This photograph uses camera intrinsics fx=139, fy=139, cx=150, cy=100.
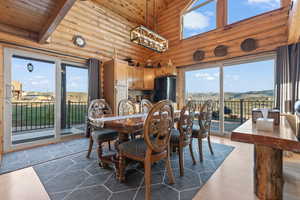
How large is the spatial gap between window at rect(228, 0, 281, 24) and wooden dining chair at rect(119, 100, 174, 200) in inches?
150

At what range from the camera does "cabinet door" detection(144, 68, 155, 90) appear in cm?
502

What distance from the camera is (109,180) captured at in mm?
1846

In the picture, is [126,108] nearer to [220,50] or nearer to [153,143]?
[153,143]

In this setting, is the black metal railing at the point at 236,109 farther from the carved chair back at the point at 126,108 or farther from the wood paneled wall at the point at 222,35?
the carved chair back at the point at 126,108

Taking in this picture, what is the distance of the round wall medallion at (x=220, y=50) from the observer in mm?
3862

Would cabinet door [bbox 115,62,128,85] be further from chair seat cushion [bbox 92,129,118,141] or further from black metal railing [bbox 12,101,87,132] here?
chair seat cushion [bbox 92,129,118,141]

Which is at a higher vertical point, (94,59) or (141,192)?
(94,59)

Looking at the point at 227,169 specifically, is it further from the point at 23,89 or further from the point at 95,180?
the point at 23,89

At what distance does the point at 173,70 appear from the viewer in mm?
4770

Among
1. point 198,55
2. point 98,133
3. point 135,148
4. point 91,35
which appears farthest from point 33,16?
point 198,55

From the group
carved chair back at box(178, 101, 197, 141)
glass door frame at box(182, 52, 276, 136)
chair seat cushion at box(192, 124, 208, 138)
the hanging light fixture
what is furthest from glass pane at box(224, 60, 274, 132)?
the hanging light fixture

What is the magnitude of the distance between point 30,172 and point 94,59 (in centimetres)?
283

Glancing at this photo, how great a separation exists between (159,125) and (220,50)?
11.3 feet

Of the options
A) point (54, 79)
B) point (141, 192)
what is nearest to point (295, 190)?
point (141, 192)
